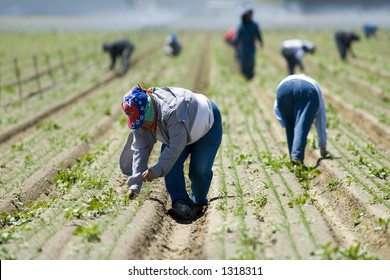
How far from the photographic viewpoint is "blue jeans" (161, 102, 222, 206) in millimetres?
5914

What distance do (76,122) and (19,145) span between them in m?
2.30

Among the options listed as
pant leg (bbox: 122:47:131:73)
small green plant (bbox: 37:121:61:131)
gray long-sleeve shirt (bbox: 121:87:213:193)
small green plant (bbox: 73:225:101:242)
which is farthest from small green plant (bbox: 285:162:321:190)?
pant leg (bbox: 122:47:131:73)

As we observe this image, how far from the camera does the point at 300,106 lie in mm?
7625

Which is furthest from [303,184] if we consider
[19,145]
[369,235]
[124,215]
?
[19,145]

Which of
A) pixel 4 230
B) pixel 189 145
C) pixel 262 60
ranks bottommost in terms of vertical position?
pixel 262 60

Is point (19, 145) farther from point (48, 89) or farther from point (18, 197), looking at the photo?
point (48, 89)

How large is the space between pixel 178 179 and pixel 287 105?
7.92 feet

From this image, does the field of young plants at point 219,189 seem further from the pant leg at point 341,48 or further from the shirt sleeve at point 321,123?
the pant leg at point 341,48

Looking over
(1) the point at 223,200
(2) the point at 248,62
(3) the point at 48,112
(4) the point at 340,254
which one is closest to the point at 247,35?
(2) the point at 248,62

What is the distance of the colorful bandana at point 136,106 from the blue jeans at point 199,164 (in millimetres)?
822

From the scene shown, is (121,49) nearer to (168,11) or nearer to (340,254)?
(340,254)

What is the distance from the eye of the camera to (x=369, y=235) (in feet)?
17.9

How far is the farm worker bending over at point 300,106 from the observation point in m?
7.54
